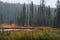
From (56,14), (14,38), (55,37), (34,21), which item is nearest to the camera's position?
(14,38)

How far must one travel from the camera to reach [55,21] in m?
19.3

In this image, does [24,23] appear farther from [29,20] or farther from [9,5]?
[9,5]

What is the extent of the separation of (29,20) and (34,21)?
3.17 feet

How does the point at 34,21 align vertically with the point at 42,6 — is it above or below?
below

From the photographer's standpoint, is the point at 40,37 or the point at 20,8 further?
the point at 20,8

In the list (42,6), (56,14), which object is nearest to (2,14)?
(42,6)

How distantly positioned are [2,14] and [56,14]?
594cm

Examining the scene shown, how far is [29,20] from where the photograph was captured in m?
20.0

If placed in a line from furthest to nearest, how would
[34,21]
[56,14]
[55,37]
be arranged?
1. [56,14]
2. [34,21]
3. [55,37]

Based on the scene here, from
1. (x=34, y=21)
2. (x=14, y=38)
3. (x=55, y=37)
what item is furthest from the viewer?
(x=34, y=21)

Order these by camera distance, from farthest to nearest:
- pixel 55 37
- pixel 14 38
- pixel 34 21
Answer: pixel 34 21, pixel 55 37, pixel 14 38

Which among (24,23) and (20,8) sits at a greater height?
(20,8)

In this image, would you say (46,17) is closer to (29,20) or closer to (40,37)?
(29,20)

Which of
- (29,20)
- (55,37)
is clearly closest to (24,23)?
(29,20)
